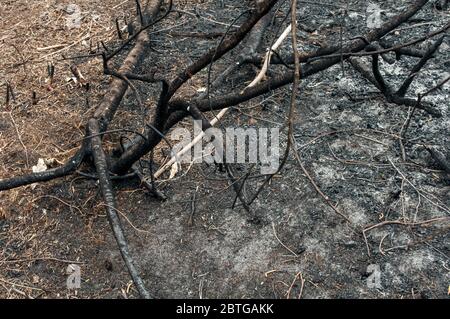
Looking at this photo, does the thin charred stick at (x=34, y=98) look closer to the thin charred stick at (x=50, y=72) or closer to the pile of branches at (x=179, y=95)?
the thin charred stick at (x=50, y=72)

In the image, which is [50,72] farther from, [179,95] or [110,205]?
[110,205]

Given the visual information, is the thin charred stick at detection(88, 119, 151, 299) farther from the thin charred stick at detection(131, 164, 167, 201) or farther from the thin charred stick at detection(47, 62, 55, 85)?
the thin charred stick at detection(47, 62, 55, 85)

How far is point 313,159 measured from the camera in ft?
9.69

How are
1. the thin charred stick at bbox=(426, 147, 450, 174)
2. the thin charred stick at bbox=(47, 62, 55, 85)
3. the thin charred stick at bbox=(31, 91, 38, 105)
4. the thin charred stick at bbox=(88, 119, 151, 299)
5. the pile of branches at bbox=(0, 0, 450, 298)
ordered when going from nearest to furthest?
the thin charred stick at bbox=(88, 119, 151, 299), the pile of branches at bbox=(0, 0, 450, 298), the thin charred stick at bbox=(426, 147, 450, 174), the thin charred stick at bbox=(31, 91, 38, 105), the thin charred stick at bbox=(47, 62, 55, 85)

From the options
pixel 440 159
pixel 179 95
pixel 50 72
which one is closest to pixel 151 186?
pixel 179 95

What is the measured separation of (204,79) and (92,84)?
28.5 inches

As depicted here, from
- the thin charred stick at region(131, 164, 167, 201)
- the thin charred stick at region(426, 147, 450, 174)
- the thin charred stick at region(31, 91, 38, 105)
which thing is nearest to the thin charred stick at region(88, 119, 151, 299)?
the thin charred stick at region(131, 164, 167, 201)

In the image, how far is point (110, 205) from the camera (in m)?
2.50

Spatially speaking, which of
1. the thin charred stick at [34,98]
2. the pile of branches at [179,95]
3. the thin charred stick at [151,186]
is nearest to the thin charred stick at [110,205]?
the pile of branches at [179,95]

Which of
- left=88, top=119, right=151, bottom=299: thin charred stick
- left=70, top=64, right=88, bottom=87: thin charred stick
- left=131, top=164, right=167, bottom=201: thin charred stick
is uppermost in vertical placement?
left=88, top=119, right=151, bottom=299: thin charred stick

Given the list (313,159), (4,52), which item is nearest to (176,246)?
(313,159)

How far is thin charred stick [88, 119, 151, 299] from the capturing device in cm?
228
